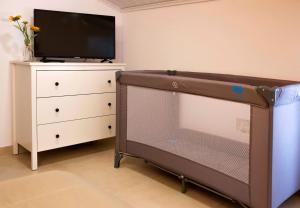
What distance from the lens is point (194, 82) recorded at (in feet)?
6.47

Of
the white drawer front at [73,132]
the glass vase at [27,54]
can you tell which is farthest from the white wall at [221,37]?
the glass vase at [27,54]

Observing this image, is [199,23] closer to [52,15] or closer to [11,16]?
[52,15]

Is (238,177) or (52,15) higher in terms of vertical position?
(52,15)

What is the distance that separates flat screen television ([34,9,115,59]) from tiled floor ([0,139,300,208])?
0.92 metres

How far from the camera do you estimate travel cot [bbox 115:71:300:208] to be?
5.43 ft

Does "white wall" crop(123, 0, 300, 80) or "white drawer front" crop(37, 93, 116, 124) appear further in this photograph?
"white drawer front" crop(37, 93, 116, 124)

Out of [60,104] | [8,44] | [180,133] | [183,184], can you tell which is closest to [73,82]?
[60,104]

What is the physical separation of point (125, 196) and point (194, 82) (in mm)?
896

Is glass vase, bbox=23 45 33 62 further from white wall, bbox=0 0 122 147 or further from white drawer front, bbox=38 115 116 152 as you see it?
white drawer front, bbox=38 115 116 152

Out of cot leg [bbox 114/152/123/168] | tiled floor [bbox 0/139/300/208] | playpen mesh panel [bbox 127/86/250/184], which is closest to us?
playpen mesh panel [bbox 127/86/250/184]

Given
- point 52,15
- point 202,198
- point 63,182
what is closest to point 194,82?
point 202,198

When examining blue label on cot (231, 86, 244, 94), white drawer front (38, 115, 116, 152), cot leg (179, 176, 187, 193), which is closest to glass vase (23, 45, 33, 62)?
white drawer front (38, 115, 116, 152)

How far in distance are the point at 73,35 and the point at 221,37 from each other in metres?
1.33

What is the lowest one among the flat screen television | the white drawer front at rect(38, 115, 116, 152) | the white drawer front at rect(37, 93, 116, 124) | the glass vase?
the white drawer front at rect(38, 115, 116, 152)
